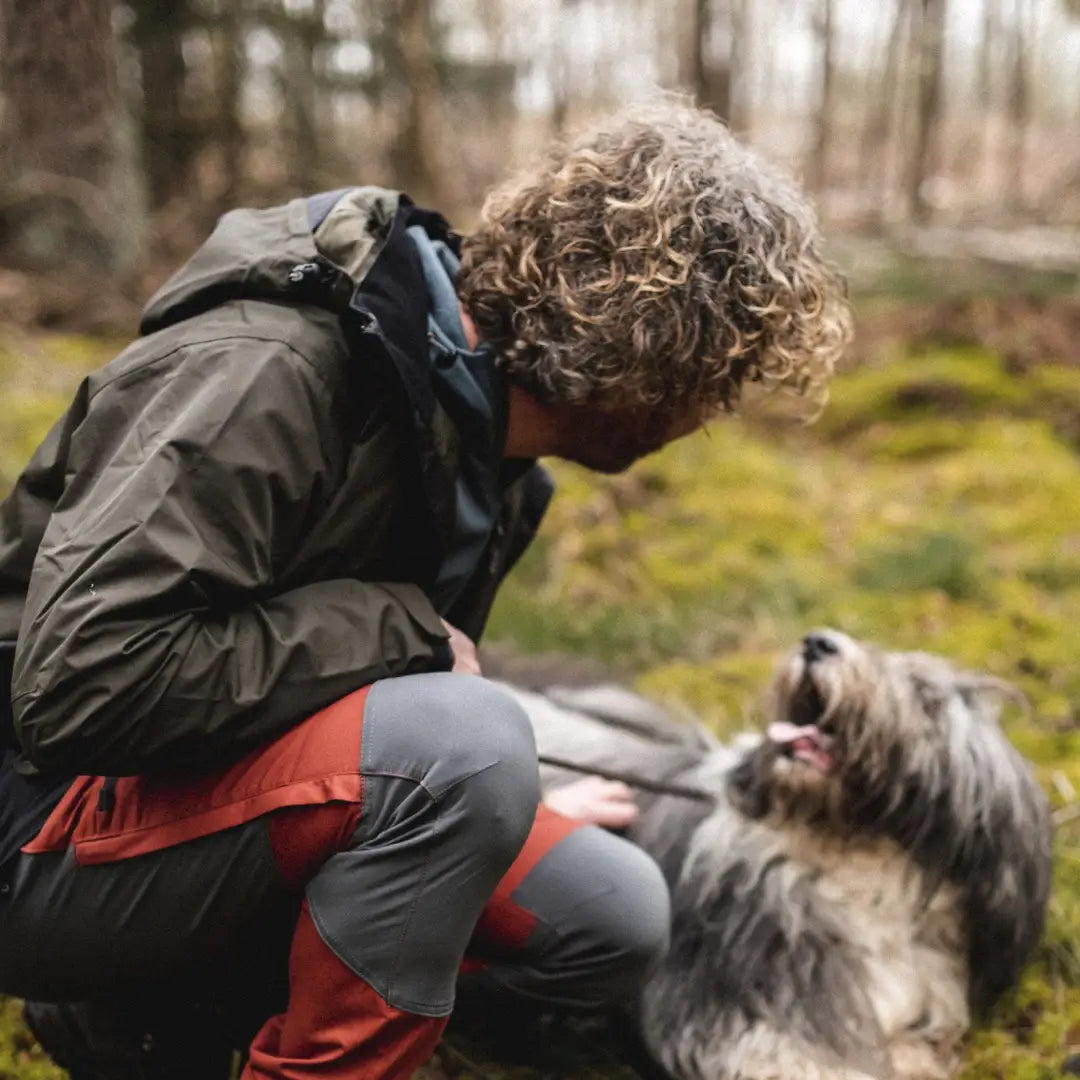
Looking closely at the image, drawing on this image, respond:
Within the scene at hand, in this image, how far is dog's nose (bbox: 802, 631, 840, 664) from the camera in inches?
97.3

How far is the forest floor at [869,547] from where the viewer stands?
2.86m

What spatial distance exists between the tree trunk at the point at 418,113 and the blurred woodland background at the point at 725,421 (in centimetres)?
2

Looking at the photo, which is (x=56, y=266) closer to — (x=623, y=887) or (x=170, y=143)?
(x=170, y=143)

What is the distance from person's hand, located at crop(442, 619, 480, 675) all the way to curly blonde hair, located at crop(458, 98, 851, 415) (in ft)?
1.42

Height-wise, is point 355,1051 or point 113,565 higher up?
point 113,565

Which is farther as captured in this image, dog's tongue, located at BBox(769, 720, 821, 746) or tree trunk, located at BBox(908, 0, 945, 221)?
tree trunk, located at BBox(908, 0, 945, 221)

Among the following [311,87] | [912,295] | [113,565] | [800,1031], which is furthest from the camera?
[311,87]

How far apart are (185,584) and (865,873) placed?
1.55 meters

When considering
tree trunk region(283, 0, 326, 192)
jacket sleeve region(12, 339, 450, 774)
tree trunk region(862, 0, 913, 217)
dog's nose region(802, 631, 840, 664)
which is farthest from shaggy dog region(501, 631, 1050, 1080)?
tree trunk region(862, 0, 913, 217)

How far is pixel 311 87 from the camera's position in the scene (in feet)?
25.9

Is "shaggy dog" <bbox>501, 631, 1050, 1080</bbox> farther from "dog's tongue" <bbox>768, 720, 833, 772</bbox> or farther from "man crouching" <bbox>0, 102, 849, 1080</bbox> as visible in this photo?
"man crouching" <bbox>0, 102, 849, 1080</bbox>

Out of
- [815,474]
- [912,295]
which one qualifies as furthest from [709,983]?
[912,295]

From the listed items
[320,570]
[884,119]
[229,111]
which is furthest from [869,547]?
[884,119]

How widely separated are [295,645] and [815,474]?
14.8 feet
